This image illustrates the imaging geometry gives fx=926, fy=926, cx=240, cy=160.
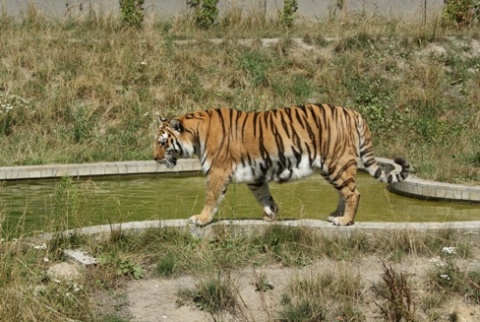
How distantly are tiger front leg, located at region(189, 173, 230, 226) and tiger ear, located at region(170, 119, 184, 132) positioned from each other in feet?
1.99

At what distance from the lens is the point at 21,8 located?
2017cm

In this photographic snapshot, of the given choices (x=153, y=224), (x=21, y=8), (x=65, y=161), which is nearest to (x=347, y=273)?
(x=153, y=224)

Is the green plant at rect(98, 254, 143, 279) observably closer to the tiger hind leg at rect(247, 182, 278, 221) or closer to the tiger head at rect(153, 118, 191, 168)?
the tiger head at rect(153, 118, 191, 168)

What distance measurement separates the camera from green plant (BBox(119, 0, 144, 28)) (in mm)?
19672

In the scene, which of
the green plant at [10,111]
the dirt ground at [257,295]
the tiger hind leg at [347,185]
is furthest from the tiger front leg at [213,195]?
the green plant at [10,111]

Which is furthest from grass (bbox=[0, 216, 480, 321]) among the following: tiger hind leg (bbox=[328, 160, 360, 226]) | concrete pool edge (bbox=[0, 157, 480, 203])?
concrete pool edge (bbox=[0, 157, 480, 203])

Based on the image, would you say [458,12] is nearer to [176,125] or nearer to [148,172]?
[148,172]

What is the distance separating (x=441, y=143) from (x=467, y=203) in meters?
3.67

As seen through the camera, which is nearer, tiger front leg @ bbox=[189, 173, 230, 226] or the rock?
the rock

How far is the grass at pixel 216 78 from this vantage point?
1545 centimetres

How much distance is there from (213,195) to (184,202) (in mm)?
2372

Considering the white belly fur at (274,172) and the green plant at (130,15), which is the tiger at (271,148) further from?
the green plant at (130,15)

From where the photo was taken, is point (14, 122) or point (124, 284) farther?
point (14, 122)

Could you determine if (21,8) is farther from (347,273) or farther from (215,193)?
(347,273)
